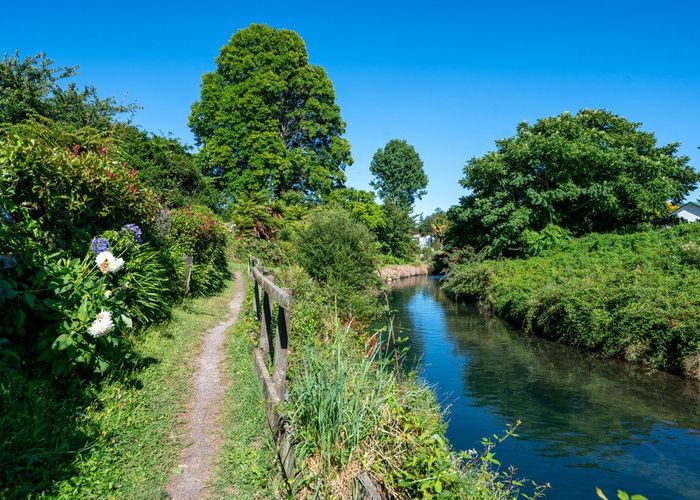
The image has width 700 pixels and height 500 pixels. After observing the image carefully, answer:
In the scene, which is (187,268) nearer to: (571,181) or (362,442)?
(362,442)

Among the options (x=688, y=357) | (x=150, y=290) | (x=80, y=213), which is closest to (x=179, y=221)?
(x=150, y=290)

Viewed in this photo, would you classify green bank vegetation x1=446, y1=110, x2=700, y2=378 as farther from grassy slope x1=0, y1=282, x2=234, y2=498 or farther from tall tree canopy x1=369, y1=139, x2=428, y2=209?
tall tree canopy x1=369, y1=139, x2=428, y2=209

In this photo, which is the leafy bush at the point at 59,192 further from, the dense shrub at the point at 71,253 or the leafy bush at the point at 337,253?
the leafy bush at the point at 337,253

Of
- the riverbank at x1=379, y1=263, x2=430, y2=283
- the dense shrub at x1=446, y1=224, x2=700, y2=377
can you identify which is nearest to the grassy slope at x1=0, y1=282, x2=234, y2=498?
the dense shrub at x1=446, y1=224, x2=700, y2=377

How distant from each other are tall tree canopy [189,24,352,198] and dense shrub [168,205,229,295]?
1172 centimetres

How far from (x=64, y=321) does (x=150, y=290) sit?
396 cm

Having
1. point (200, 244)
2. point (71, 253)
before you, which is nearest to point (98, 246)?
point (71, 253)

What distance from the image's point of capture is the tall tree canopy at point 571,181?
25797 millimetres

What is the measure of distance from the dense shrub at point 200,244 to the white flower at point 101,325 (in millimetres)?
8926

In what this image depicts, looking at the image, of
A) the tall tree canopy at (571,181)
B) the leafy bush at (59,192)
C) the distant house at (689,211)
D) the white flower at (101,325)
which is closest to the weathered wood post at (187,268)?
the leafy bush at (59,192)

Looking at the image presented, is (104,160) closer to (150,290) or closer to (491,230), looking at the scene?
(150,290)

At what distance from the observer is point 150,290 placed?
9016 mm

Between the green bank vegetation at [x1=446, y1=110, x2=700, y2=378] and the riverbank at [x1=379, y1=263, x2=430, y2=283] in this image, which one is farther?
the riverbank at [x1=379, y1=263, x2=430, y2=283]

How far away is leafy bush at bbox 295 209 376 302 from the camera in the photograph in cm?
1506
